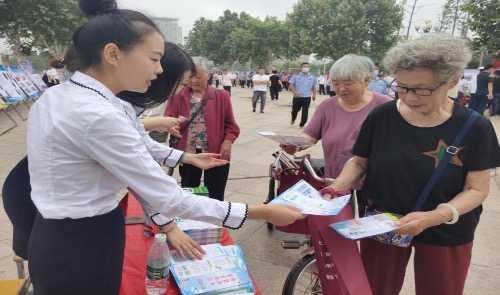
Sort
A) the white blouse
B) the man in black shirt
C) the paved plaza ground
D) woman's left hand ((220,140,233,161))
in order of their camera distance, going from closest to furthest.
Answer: the white blouse, the paved plaza ground, woman's left hand ((220,140,233,161)), the man in black shirt

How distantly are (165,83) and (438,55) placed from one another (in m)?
1.10

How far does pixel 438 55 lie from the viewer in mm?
1466

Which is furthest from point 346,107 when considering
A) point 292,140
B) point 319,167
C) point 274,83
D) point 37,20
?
point 274,83

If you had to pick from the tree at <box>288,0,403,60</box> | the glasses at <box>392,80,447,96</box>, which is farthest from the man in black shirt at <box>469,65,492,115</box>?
the tree at <box>288,0,403,60</box>

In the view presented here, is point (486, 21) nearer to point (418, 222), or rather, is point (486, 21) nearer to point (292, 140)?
point (292, 140)

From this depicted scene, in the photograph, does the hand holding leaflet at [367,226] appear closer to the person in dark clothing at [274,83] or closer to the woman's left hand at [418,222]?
the woman's left hand at [418,222]

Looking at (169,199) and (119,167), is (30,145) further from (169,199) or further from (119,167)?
(169,199)

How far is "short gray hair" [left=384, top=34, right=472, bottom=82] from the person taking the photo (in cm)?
146

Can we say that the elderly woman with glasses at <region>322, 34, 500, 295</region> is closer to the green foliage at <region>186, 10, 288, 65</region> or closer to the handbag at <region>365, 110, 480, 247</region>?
the handbag at <region>365, 110, 480, 247</region>

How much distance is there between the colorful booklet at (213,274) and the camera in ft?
4.54

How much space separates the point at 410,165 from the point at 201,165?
1018 millimetres

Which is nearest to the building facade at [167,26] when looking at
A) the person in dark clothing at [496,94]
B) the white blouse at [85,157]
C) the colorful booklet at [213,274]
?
the white blouse at [85,157]

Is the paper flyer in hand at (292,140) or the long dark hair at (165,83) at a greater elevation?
the long dark hair at (165,83)

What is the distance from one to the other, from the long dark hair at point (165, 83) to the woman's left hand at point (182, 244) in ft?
1.83
